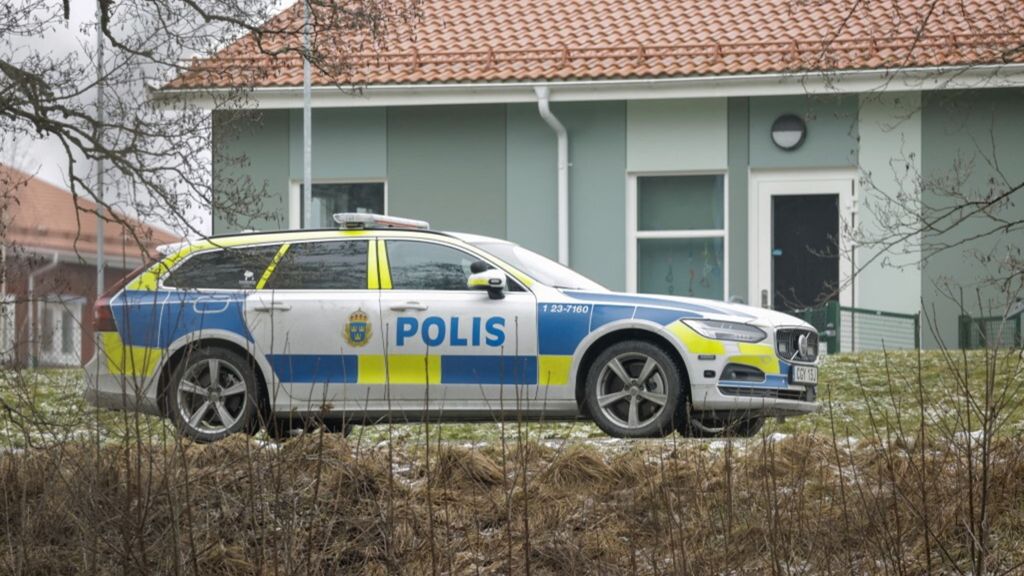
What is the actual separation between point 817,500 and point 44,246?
105 ft

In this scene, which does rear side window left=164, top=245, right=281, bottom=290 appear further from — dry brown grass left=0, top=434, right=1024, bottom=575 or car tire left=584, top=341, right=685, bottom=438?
car tire left=584, top=341, right=685, bottom=438

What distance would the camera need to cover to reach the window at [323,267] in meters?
12.1

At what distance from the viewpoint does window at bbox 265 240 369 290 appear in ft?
39.7

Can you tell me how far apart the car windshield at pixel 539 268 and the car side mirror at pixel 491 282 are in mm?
292

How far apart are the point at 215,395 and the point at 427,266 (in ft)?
5.67

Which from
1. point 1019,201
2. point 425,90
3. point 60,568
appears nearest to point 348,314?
point 60,568

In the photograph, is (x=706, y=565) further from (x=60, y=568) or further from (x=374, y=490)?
(x=60, y=568)

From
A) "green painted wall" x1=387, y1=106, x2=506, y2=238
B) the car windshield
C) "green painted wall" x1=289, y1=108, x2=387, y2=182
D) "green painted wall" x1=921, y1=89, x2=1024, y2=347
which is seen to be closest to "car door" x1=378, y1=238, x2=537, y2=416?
the car windshield

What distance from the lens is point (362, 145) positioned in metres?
21.5

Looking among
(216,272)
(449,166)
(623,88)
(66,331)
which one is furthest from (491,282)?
(66,331)

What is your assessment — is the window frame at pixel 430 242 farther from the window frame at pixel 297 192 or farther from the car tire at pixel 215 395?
the window frame at pixel 297 192

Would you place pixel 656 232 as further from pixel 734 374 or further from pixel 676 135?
pixel 734 374

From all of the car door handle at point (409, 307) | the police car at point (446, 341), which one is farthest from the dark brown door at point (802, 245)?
the car door handle at point (409, 307)

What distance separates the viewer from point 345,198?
851 inches
